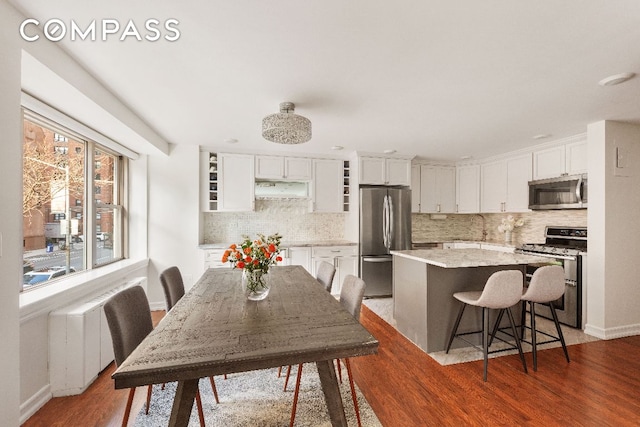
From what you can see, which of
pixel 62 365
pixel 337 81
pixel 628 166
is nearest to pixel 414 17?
pixel 337 81

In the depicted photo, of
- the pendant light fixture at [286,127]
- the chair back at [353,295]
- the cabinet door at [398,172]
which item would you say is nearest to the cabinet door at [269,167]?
the cabinet door at [398,172]

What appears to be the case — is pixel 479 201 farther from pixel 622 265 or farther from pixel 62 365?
pixel 62 365

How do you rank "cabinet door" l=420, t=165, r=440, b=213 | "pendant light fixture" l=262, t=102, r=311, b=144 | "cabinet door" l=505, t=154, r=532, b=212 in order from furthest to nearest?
"cabinet door" l=420, t=165, r=440, b=213 < "cabinet door" l=505, t=154, r=532, b=212 < "pendant light fixture" l=262, t=102, r=311, b=144

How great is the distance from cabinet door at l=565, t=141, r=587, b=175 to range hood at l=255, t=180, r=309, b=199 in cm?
371

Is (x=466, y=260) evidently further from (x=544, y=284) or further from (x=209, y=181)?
(x=209, y=181)

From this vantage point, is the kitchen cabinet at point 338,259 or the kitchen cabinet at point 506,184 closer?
the kitchen cabinet at point 506,184

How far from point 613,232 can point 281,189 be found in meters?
4.28

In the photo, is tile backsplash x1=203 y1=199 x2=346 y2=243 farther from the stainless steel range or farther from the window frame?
the stainless steel range

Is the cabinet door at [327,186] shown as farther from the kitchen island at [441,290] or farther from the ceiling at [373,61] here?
the kitchen island at [441,290]

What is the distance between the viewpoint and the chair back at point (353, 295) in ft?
6.23

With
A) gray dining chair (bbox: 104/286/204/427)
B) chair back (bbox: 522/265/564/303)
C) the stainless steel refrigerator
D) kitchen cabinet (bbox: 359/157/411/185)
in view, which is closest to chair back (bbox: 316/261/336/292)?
gray dining chair (bbox: 104/286/204/427)

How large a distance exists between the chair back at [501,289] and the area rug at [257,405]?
127cm

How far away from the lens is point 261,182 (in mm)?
4742

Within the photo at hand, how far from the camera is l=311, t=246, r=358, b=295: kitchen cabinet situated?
4.61 meters
